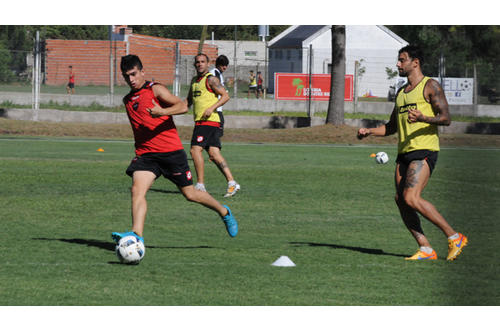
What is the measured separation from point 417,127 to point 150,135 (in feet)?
9.13

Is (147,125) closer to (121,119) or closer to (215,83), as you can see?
(215,83)

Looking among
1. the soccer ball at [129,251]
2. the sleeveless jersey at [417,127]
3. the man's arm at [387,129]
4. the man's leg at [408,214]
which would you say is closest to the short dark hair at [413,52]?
the sleeveless jersey at [417,127]

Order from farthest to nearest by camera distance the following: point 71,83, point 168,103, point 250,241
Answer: point 71,83, point 250,241, point 168,103

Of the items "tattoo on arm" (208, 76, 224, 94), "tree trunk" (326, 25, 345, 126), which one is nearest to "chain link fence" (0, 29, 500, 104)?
"tree trunk" (326, 25, 345, 126)

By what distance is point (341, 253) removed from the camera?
9.09 meters

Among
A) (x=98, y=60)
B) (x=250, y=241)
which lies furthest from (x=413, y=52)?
(x=98, y=60)


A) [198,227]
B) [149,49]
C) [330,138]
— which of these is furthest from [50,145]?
[149,49]

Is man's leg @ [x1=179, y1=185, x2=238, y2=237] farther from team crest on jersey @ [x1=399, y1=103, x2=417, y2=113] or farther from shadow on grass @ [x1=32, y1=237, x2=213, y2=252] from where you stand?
team crest on jersey @ [x1=399, y1=103, x2=417, y2=113]

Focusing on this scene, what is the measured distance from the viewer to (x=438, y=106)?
865cm

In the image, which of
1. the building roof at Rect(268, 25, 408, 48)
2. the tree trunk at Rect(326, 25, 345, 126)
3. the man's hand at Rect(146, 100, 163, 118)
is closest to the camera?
the man's hand at Rect(146, 100, 163, 118)

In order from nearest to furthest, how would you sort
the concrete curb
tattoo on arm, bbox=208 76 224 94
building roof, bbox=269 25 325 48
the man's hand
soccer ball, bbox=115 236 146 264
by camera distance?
soccer ball, bbox=115 236 146 264 → the man's hand → tattoo on arm, bbox=208 76 224 94 → the concrete curb → building roof, bbox=269 25 325 48

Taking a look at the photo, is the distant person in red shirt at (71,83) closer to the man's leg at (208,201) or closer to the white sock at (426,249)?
the man's leg at (208,201)

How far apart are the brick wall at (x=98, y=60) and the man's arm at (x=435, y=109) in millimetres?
26052

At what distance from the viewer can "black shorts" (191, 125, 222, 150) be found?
13984 mm
